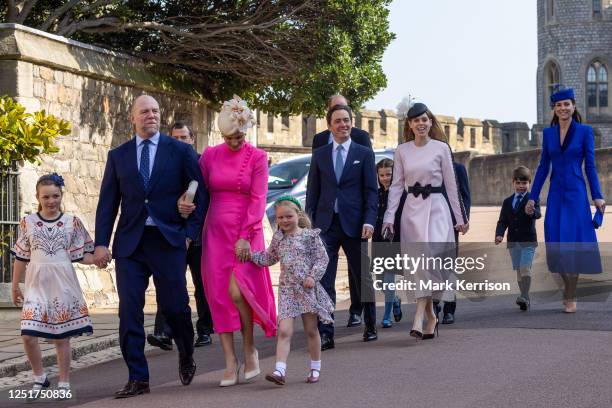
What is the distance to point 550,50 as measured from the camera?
231 feet

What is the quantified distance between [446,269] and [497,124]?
53246 mm

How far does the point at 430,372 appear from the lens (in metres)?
8.23

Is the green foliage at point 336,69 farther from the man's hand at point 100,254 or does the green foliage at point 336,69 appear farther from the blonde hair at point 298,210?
the man's hand at point 100,254

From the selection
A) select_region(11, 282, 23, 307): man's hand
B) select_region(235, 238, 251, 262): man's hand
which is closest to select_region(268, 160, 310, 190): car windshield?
select_region(11, 282, 23, 307): man's hand

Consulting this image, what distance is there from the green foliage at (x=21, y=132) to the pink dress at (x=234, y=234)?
2960mm

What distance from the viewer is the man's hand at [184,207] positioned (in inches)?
318

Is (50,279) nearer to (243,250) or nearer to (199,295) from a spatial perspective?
A: (243,250)

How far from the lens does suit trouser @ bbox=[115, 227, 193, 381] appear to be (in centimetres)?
788

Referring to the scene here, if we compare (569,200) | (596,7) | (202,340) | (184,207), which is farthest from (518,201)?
(596,7)

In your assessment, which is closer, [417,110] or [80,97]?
[417,110]

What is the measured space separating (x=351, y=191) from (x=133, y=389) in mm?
3098

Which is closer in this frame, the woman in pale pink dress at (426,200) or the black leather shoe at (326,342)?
the black leather shoe at (326,342)

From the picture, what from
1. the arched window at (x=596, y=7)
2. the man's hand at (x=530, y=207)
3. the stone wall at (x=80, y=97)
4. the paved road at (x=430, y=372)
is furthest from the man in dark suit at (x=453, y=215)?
the arched window at (x=596, y=7)

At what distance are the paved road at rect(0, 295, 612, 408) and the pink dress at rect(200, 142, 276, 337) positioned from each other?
0.48 meters
